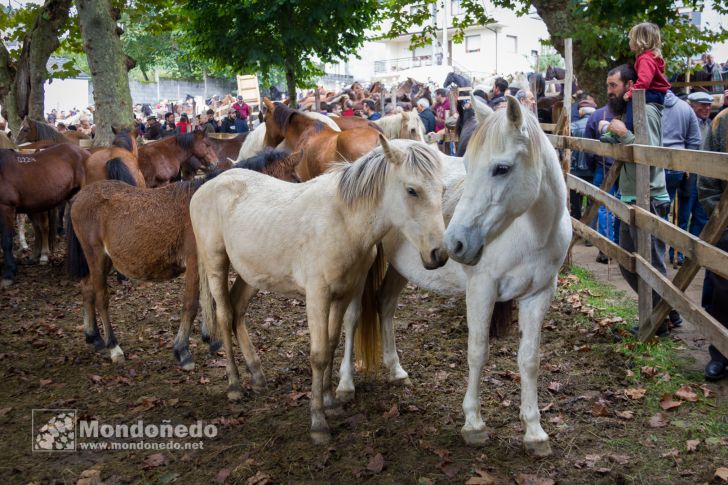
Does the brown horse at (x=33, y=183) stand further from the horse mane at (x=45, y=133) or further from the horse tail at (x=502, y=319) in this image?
the horse tail at (x=502, y=319)

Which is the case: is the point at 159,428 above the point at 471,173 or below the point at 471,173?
below

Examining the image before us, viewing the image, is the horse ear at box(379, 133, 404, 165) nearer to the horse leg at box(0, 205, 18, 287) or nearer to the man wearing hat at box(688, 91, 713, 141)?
the man wearing hat at box(688, 91, 713, 141)

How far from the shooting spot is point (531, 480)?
11.6 feet

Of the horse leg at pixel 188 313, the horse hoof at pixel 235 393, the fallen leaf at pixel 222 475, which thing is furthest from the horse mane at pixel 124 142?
the fallen leaf at pixel 222 475

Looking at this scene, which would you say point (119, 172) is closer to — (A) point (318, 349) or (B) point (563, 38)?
(A) point (318, 349)

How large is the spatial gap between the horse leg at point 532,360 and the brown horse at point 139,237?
3.00 meters

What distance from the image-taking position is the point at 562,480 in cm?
356

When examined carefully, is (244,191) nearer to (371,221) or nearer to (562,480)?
(371,221)

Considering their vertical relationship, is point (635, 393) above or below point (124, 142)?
below

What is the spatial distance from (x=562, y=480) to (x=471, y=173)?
180cm

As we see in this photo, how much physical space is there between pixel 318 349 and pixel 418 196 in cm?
121

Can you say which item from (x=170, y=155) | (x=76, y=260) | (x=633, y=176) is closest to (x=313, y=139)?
(x=170, y=155)

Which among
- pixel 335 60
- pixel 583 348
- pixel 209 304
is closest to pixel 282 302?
pixel 209 304

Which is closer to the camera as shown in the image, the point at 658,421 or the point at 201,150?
the point at 658,421
